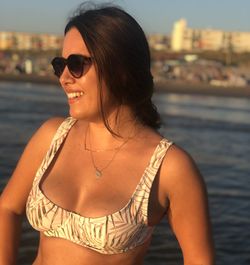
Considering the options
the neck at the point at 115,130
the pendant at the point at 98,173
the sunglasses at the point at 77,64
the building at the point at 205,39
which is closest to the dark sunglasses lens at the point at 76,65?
the sunglasses at the point at 77,64

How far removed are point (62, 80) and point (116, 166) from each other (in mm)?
462

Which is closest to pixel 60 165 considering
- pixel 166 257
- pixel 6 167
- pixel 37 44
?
pixel 166 257

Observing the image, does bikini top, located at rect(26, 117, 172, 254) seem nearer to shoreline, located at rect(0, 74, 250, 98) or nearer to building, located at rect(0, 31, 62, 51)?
shoreline, located at rect(0, 74, 250, 98)

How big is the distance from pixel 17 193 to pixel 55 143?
11.2 inches

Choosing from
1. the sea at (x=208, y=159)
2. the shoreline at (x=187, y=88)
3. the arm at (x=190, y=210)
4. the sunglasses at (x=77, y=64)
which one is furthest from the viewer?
the shoreline at (x=187, y=88)

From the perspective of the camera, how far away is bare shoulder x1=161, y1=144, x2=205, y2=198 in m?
2.08

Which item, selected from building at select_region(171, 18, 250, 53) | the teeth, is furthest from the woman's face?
building at select_region(171, 18, 250, 53)

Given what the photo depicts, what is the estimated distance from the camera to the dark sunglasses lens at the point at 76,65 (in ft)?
7.13

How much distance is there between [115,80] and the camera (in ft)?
7.25

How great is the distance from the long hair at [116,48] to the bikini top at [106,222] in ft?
0.99

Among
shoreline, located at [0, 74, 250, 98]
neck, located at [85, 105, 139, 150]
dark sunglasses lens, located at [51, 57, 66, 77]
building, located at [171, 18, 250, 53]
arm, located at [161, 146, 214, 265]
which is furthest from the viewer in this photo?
building, located at [171, 18, 250, 53]

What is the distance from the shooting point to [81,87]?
7.30 feet

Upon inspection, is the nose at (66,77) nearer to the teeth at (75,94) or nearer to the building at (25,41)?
the teeth at (75,94)

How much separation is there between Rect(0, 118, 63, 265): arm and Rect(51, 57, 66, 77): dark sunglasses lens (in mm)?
293
